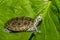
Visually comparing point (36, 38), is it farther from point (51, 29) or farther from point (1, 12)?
point (1, 12)

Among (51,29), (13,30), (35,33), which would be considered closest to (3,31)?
(13,30)

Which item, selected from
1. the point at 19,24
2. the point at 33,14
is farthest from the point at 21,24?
the point at 33,14

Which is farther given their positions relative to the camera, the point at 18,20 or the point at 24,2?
the point at 24,2

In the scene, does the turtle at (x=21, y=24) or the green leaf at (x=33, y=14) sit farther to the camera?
the turtle at (x=21, y=24)

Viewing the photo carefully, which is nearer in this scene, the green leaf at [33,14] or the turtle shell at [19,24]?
the green leaf at [33,14]

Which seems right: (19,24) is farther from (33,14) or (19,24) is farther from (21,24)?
(33,14)

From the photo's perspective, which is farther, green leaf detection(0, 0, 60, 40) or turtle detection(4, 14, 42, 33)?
turtle detection(4, 14, 42, 33)
